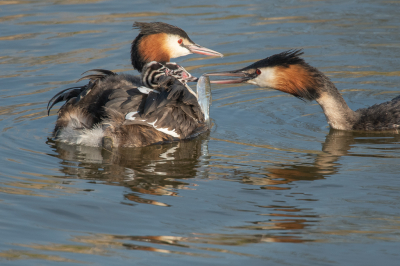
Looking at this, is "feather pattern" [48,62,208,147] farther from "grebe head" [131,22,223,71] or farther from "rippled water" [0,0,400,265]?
"grebe head" [131,22,223,71]

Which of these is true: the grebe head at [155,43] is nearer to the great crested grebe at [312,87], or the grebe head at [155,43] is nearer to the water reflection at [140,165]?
the great crested grebe at [312,87]

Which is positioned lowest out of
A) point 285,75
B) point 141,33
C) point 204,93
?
point 204,93

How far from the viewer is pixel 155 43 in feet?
23.8

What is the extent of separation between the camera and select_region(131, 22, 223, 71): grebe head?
718cm

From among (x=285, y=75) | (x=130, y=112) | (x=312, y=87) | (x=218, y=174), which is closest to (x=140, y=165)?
(x=130, y=112)

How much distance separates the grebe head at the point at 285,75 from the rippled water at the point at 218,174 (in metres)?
0.50

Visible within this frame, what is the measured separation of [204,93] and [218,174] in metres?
1.58

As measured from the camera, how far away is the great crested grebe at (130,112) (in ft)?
19.6

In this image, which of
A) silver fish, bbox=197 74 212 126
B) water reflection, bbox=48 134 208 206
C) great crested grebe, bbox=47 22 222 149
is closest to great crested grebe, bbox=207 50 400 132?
silver fish, bbox=197 74 212 126

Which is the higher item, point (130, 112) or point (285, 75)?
point (285, 75)

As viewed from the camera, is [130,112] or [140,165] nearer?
[140,165]

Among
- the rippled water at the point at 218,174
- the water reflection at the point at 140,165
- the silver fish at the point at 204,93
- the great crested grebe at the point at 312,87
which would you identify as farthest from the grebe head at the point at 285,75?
the water reflection at the point at 140,165

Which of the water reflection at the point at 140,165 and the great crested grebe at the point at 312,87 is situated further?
the great crested grebe at the point at 312,87

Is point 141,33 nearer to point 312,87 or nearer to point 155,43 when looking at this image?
point 155,43
